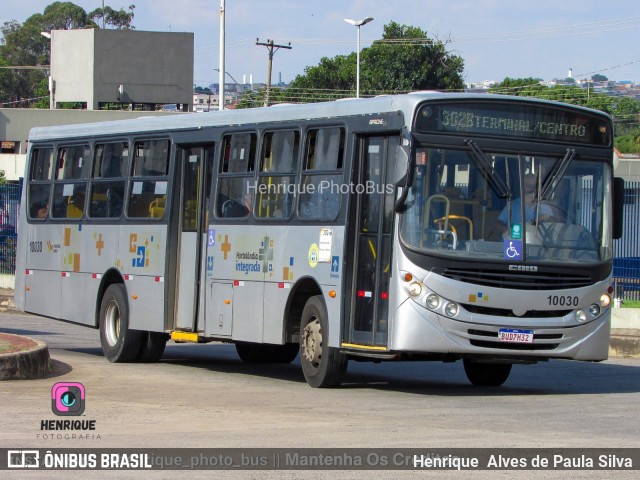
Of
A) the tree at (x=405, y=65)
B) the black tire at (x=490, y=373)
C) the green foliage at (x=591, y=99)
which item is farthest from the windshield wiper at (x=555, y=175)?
the tree at (x=405, y=65)

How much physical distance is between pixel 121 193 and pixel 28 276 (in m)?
3.00

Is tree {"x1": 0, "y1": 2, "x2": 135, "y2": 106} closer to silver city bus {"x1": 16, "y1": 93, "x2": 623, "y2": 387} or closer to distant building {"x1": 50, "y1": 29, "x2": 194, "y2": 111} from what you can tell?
distant building {"x1": 50, "y1": 29, "x2": 194, "y2": 111}

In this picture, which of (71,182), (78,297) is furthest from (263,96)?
(78,297)

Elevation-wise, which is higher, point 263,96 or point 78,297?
point 263,96

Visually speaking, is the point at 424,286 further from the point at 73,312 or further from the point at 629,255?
the point at 629,255

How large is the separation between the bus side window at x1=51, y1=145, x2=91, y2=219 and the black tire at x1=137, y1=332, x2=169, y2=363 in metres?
2.39

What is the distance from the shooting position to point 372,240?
1402 centimetres

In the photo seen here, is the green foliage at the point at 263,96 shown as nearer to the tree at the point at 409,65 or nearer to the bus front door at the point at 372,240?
the tree at the point at 409,65

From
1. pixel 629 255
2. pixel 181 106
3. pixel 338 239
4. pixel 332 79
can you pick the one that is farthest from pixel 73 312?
pixel 332 79

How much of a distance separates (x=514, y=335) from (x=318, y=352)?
7.38 feet

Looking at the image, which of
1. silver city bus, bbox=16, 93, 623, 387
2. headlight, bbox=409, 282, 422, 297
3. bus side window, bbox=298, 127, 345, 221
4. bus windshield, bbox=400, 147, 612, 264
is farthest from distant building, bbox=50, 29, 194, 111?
headlight, bbox=409, 282, 422, 297

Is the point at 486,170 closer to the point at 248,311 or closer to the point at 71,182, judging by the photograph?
the point at 248,311

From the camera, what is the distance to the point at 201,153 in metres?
17.2

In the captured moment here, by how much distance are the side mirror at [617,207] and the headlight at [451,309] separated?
7.18ft
